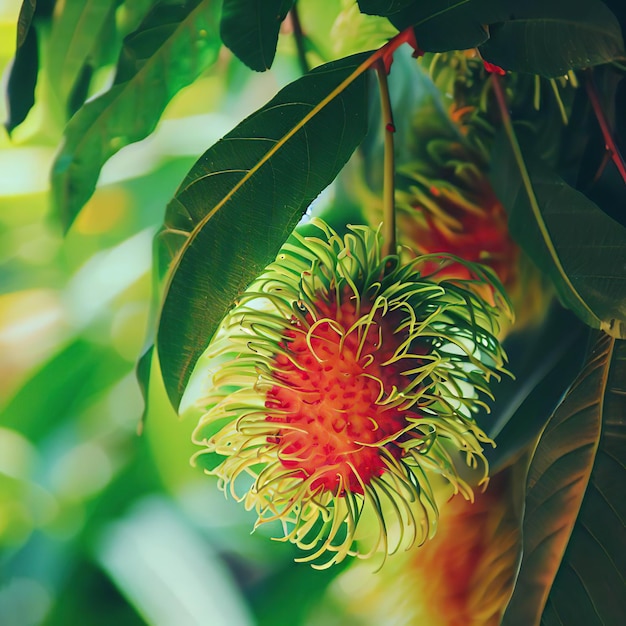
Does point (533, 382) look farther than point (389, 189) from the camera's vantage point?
Yes

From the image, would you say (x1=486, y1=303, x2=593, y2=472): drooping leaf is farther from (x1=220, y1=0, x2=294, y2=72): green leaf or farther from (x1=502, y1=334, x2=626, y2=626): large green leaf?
(x1=220, y1=0, x2=294, y2=72): green leaf

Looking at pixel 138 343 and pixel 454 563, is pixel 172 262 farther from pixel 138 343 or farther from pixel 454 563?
pixel 454 563

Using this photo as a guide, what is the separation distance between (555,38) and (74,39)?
1.54 feet

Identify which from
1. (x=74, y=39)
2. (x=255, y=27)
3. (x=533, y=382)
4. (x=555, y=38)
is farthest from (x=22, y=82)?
(x=533, y=382)

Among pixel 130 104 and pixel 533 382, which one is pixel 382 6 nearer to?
pixel 130 104

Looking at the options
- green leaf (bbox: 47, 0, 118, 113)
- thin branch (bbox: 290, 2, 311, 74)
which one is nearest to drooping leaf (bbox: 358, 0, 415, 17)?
thin branch (bbox: 290, 2, 311, 74)

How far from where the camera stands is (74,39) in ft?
2.15

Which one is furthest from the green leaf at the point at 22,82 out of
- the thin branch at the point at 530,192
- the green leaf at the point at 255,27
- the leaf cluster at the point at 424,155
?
the thin branch at the point at 530,192

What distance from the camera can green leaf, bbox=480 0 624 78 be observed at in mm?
461

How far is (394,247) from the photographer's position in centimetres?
55

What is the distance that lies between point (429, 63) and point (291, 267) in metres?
0.28

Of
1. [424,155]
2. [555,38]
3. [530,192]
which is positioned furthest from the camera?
[424,155]

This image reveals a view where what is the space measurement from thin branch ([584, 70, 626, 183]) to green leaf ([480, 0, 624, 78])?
0.18 m

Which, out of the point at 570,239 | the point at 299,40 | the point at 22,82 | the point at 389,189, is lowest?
the point at 570,239
